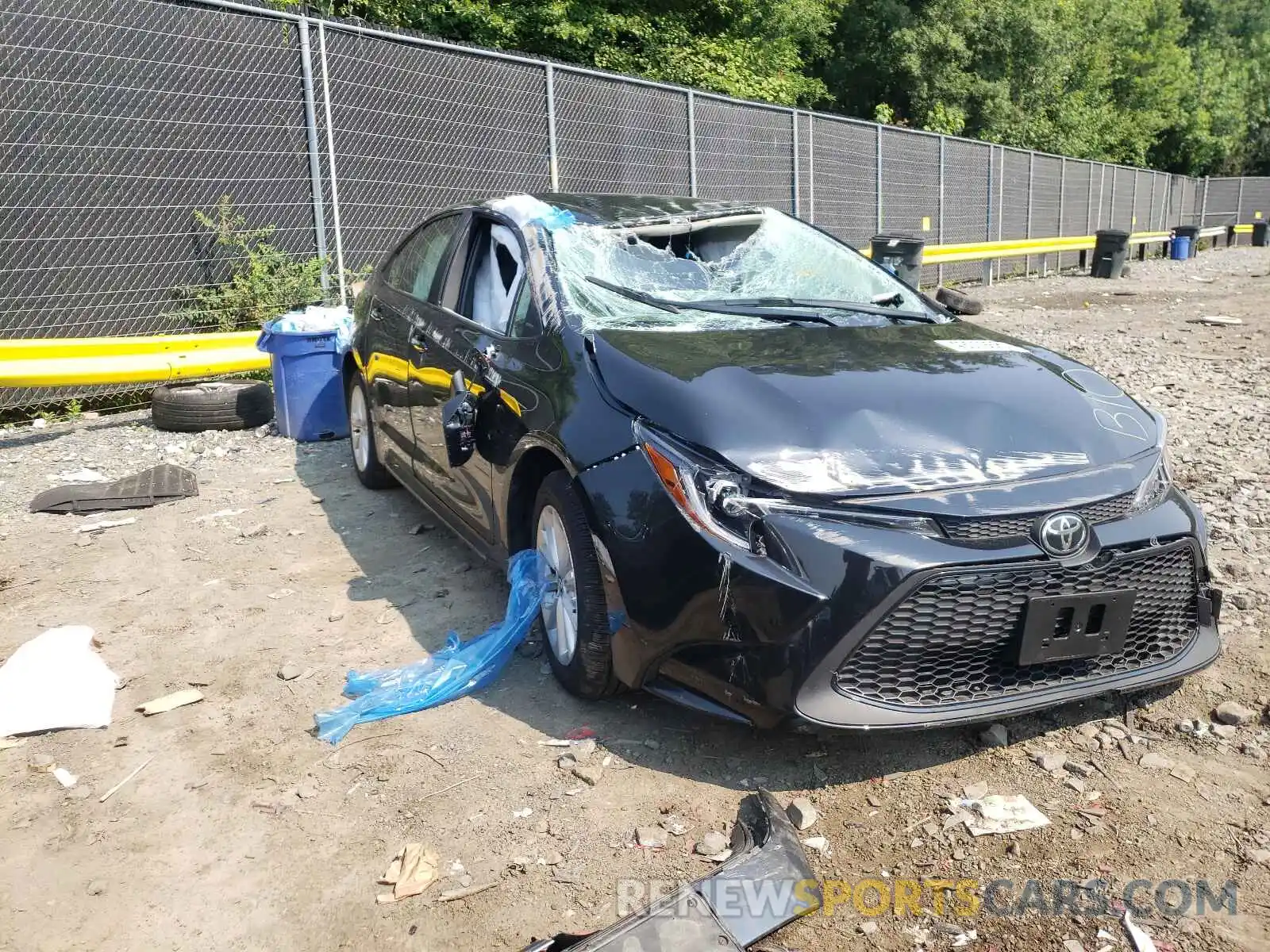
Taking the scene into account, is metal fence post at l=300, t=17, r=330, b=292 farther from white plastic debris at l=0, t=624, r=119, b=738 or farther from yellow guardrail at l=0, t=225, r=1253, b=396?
white plastic debris at l=0, t=624, r=119, b=738

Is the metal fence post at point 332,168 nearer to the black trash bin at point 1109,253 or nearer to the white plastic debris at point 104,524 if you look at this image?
the white plastic debris at point 104,524

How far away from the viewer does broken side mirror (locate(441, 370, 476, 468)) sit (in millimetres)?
3816

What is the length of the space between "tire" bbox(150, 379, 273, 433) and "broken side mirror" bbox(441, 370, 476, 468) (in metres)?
4.14

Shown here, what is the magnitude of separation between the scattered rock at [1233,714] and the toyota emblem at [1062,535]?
0.93 meters

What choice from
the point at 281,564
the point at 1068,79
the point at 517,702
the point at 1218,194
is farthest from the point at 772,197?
the point at 1218,194

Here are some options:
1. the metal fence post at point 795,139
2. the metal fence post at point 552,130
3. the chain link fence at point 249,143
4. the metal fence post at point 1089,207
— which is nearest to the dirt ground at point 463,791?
the chain link fence at point 249,143

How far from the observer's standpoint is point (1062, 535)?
2766 mm

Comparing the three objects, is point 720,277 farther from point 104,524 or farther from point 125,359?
point 125,359

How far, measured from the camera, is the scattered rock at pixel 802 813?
2.77 m

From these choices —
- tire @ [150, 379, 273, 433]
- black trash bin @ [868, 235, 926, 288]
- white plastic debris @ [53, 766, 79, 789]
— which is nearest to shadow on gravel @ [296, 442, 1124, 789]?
white plastic debris @ [53, 766, 79, 789]

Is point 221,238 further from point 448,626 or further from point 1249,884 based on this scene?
point 1249,884

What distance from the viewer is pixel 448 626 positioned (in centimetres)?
410

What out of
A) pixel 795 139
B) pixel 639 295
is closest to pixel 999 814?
pixel 639 295

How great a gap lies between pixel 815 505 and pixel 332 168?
293 inches
